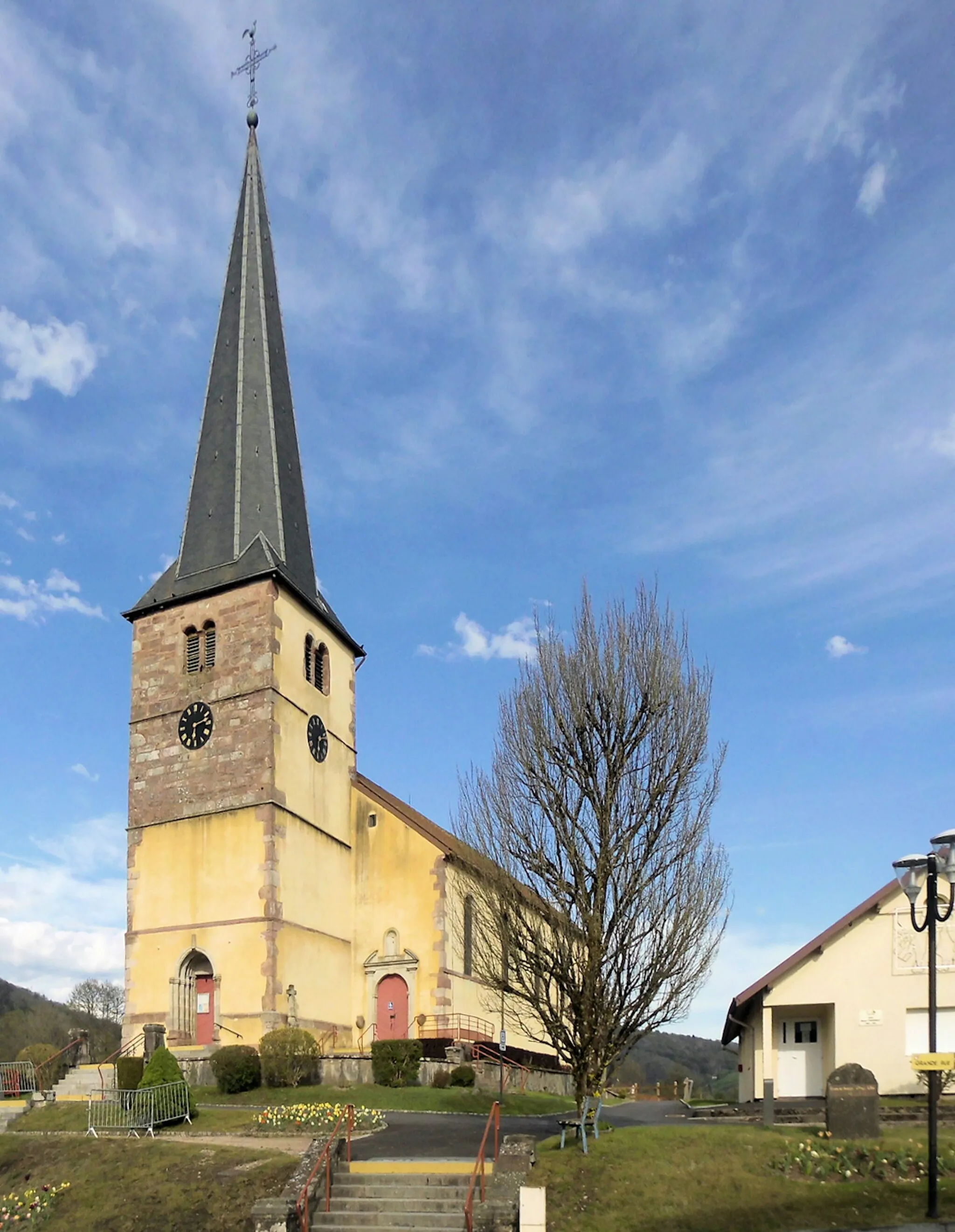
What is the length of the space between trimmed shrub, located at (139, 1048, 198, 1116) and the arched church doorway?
6744mm

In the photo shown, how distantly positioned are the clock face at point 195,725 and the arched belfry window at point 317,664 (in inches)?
132

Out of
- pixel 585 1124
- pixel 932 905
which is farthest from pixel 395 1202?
pixel 932 905

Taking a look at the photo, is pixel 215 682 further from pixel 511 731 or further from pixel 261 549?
pixel 511 731

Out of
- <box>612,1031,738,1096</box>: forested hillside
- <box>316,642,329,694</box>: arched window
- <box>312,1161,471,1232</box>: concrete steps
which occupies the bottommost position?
<box>612,1031,738,1096</box>: forested hillside

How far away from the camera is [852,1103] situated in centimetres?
1766

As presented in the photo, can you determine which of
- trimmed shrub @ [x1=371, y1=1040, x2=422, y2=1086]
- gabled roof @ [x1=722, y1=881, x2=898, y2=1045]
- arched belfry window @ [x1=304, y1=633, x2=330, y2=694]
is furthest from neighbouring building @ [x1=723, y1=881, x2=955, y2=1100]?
arched belfry window @ [x1=304, y1=633, x2=330, y2=694]

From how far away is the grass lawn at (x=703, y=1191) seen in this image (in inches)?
567

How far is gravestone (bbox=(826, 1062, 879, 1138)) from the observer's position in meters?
17.6

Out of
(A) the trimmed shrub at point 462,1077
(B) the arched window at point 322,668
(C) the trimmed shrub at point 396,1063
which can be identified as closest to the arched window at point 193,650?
(B) the arched window at point 322,668

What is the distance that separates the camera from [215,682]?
34.0 meters

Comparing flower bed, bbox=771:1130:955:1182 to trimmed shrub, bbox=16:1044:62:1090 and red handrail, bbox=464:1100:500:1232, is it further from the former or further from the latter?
trimmed shrub, bbox=16:1044:62:1090

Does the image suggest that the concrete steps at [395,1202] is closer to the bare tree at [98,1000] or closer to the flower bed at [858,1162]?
the flower bed at [858,1162]

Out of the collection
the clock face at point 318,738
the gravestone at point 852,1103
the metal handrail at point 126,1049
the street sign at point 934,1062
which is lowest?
the metal handrail at point 126,1049

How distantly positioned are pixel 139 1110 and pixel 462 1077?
9.31 meters
